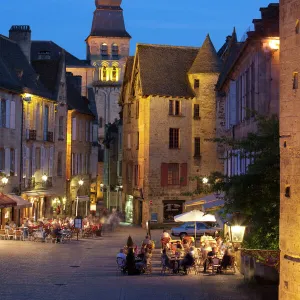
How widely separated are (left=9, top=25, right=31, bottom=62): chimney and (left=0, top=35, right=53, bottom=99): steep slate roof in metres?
0.52

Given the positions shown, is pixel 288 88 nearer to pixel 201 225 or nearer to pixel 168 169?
pixel 201 225

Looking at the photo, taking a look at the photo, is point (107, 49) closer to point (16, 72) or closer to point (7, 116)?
point (16, 72)

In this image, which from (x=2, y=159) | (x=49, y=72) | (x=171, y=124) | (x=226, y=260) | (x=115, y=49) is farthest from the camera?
(x=115, y=49)

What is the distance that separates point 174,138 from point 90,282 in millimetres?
34917

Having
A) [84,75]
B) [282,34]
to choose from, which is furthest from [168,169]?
[84,75]

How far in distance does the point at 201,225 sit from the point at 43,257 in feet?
49.5

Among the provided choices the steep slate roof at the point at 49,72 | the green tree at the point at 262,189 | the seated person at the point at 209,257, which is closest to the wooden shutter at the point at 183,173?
the steep slate roof at the point at 49,72

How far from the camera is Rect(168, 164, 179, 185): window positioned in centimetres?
5922

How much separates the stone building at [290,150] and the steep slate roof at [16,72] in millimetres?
30728

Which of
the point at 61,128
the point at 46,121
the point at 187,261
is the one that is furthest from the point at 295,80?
the point at 61,128

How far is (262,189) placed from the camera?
77.8ft

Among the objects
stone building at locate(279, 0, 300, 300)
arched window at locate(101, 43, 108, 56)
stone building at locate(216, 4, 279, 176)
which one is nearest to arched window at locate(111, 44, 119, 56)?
arched window at locate(101, 43, 108, 56)

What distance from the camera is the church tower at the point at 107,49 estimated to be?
125750 millimetres

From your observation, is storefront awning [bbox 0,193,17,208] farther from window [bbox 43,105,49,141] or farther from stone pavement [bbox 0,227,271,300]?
window [bbox 43,105,49,141]
